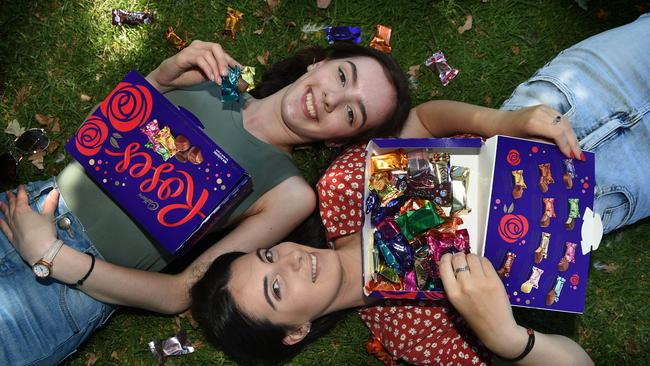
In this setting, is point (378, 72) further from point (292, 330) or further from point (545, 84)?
point (292, 330)

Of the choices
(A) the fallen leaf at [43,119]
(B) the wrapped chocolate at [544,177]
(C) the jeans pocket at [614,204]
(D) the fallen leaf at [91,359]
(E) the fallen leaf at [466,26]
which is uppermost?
(A) the fallen leaf at [43,119]

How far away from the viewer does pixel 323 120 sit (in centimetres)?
326

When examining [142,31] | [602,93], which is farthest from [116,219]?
[602,93]

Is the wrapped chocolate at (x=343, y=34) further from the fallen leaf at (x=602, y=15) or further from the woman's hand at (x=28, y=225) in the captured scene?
the woman's hand at (x=28, y=225)

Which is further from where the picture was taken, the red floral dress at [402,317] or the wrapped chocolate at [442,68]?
the wrapped chocolate at [442,68]

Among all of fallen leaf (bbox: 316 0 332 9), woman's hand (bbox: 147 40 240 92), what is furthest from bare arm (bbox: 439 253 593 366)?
fallen leaf (bbox: 316 0 332 9)

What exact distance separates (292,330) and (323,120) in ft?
4.15

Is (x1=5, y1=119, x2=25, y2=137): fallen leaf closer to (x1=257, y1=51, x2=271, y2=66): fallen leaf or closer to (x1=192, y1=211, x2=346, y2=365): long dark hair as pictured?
(x1=257, y1=51, x2=271, y2=66): fallen leaf

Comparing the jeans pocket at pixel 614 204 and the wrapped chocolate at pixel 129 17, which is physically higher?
the wrapped chocolate at pixel 129 17

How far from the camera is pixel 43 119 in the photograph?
162 inches

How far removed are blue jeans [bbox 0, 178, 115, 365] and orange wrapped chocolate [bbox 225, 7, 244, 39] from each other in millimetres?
1816

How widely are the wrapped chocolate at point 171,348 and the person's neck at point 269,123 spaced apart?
1.66m

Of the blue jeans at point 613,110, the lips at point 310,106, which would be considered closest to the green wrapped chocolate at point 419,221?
the lips at point 310,106

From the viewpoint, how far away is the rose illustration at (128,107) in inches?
112
